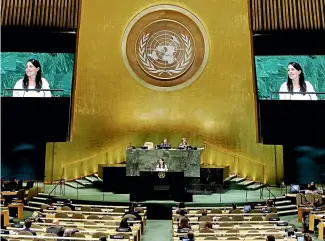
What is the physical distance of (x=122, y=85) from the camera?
57.9 feet

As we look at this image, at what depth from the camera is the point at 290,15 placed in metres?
17.2

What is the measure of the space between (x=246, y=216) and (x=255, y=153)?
6.83 metres

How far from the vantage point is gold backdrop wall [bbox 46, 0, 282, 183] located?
17.4 meters

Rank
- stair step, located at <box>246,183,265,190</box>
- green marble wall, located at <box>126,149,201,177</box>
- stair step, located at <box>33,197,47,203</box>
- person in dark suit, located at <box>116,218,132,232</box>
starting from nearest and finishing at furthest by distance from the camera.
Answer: person in dark suit, located at <box>116,218,132,232</box> < stair step, located at <box>33,197,47,203</box> < green marble wall, located at <box>126,149,201,177</box> < stair step, located at <box>246,183,265,190</box>

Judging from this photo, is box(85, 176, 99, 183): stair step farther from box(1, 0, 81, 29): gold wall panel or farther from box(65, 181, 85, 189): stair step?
box(1, 0, 81, 29): gold wall panel

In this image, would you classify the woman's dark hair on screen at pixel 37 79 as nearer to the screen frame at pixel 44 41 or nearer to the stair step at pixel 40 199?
the screen frame at pixel 44 41

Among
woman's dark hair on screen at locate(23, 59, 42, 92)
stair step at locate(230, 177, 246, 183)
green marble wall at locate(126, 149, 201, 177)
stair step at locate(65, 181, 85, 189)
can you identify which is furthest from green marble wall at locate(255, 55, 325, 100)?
woman's dark hair on screen at locate(23, 59, 42, 92)

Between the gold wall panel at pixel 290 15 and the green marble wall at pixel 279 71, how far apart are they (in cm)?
114

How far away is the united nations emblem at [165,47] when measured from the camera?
57.8ft

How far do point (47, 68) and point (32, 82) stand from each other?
0.78 m

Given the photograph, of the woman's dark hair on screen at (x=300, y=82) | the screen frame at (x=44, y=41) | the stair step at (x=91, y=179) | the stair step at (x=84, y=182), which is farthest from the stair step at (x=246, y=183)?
the screen frame at (x=44, y=41)

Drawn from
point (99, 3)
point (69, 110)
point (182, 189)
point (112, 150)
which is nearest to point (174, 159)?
point (182, 189)

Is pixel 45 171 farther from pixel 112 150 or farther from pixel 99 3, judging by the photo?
pixel 99 3

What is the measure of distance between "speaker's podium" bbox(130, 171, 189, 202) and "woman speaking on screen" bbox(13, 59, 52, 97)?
602 cm
